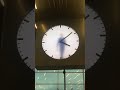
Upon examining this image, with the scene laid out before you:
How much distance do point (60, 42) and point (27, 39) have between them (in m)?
0.57

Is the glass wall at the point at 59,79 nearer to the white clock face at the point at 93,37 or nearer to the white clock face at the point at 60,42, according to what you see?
the white clock face at the point at 60,42

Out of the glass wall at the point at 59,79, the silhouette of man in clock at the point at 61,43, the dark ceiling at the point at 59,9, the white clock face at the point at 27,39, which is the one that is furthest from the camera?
the silhouette of man in clock at the point at 61,43

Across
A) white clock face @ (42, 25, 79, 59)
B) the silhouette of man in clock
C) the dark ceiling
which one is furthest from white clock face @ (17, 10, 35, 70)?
the silhouette of man in clock

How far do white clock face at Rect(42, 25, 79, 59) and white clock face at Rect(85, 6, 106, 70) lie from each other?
0.23 metres

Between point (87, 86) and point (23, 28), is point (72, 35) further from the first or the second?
point (87, 86)

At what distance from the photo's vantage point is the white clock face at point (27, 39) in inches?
50.9

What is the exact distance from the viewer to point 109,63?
1242 mm

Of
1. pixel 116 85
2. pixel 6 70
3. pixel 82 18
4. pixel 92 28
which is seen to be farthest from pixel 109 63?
pixel 6 70

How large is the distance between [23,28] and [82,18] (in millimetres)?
371

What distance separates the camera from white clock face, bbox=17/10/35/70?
129 centimetres

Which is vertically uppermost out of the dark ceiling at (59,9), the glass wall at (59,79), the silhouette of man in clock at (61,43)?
the dark ceiling at (59,9)

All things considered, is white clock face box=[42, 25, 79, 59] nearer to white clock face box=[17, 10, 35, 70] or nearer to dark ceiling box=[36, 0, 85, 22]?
dark ceiling box=[36, 0, 85, 22]

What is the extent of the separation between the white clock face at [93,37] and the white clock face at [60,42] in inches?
8.9

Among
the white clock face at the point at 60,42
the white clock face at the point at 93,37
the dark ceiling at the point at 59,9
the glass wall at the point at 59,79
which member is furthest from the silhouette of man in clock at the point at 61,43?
the white clock face at the point at 93,37
